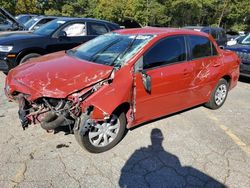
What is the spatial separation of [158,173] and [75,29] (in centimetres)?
564

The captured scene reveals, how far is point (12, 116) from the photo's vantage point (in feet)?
16.2

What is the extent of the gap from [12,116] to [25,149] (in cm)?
126

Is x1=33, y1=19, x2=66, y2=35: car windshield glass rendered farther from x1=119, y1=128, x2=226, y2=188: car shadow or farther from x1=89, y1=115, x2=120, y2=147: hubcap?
x1=119, y1=128, x2=226, y2=188: car shadow

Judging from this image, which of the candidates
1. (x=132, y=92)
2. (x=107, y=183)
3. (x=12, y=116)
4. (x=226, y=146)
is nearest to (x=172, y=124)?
(x=226, y=146)

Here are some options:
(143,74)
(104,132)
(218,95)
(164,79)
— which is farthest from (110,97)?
(218,95)

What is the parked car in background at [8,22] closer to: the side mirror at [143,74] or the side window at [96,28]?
the side window at [96,28]

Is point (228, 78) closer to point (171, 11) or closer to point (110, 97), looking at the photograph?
point (110, 97)

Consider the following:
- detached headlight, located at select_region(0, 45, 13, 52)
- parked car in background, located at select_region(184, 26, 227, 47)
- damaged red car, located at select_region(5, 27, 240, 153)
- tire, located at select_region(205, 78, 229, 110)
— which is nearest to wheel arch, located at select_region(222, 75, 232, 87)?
tire, located at select_region(205, 78, 229, 110)

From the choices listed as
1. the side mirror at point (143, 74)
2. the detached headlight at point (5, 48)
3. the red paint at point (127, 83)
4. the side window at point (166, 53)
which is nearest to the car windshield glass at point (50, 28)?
the detached headlight at point (5, 48)

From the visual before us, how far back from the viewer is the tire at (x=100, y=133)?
355 cm

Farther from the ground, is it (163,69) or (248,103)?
(163,69)

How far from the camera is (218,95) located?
5742 millimetres

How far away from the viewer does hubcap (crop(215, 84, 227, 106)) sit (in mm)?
5699

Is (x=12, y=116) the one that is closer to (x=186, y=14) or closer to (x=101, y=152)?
(x=101, y=152)
